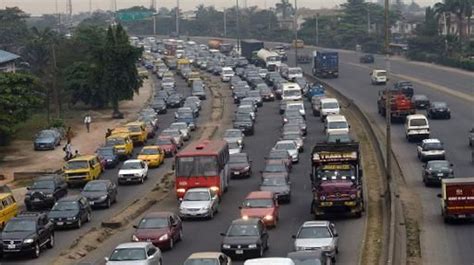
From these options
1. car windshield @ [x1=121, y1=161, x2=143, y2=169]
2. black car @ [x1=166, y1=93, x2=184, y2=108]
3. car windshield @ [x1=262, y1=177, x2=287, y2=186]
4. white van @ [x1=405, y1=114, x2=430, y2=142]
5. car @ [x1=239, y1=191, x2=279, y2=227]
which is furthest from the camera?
black car @ [x1=166, y1=93, x2=184, y2=108]

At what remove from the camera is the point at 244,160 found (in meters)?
57.1

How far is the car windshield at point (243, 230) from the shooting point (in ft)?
117

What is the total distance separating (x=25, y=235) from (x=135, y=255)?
21.7ft

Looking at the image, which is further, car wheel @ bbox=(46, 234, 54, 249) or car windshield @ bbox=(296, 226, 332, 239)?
car wheel @ bbox=(46, 234, 54, 249)

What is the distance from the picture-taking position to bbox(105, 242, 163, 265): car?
104 ft

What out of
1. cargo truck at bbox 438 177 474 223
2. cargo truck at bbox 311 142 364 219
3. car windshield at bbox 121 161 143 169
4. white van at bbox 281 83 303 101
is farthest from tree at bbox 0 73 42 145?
cargo truck at bbox 438 177 474 223

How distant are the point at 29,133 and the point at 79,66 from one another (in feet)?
70.9

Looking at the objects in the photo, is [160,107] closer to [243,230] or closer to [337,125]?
[337,125]

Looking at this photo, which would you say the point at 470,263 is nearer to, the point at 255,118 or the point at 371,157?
the point at 371,157

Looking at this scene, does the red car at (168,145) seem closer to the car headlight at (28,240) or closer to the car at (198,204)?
the car at (198,204)

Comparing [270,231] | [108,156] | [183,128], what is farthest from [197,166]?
[183,128]

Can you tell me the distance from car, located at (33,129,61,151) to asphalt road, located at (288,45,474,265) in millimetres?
21829

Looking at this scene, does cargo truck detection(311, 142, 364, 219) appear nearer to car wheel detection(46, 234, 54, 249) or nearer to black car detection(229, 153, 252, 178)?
car wheel detection(46, 234, 54, 249)

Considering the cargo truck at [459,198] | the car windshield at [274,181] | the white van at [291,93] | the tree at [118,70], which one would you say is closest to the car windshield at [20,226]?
the car windshield at [274,181]
